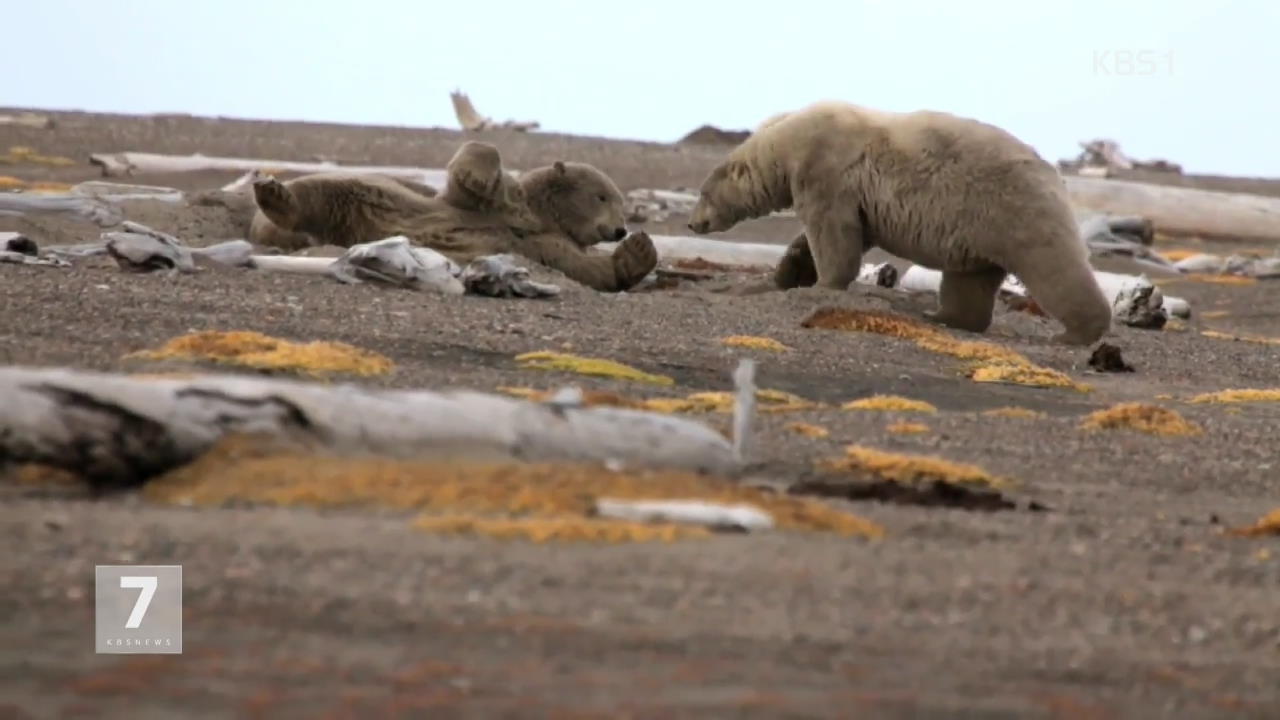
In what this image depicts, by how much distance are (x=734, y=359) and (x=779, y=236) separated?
826 inches

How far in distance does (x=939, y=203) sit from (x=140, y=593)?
1235 cm

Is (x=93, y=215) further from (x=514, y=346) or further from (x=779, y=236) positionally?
(x=779, y=236)

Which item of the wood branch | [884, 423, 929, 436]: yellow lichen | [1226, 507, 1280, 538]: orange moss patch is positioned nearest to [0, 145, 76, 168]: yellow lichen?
the wood branch

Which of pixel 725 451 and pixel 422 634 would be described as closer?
pixel 422 634

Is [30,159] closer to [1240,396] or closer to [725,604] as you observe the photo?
[1240,396]

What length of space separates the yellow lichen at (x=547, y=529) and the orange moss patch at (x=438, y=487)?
10 cm

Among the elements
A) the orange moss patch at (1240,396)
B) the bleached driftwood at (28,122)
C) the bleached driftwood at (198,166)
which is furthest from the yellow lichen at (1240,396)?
the bleached driftwood at (28,122)

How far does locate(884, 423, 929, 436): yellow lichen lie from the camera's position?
10.6 meters

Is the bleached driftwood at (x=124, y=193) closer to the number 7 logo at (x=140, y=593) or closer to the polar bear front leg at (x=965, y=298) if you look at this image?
the polar bear front leg at (x=965, y=298)

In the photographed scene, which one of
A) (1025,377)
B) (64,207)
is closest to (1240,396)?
(1025,377)

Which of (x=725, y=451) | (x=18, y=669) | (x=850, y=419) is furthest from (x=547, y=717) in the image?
(x=850, y=419)

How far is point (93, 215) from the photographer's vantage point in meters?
19.3

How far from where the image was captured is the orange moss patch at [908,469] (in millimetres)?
8820

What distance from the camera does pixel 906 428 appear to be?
35.0 ft
